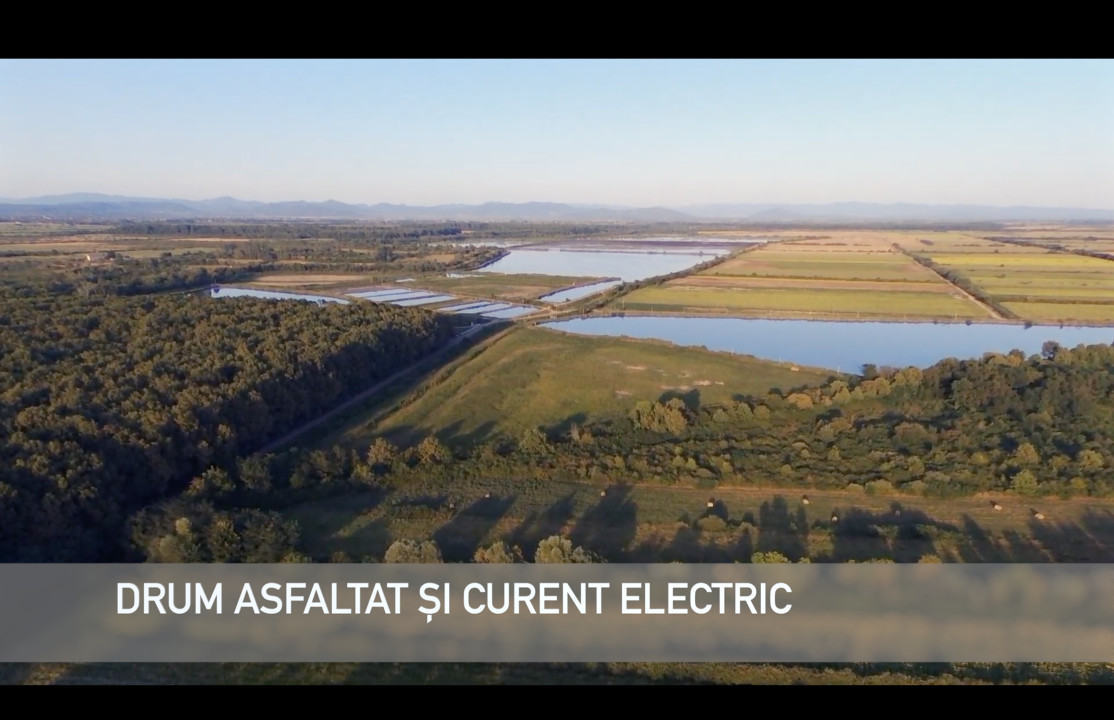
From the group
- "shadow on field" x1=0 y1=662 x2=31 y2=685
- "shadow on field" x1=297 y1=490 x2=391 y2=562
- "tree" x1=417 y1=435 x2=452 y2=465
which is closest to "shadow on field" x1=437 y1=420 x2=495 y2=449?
"tree" x1=417 y1=435 x2=452 y2=465

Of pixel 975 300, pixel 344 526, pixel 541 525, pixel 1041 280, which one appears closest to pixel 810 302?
pixel 975 300

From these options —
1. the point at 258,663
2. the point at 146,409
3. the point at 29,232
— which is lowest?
the point at 258,663

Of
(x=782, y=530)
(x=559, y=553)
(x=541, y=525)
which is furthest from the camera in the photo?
(x=541, y=525)

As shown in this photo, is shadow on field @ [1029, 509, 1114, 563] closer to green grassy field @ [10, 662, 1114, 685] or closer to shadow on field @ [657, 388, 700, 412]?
green grassy field @ [10, 662, 1114, 685]

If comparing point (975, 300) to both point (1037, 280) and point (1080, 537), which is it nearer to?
point (1037, 280)
